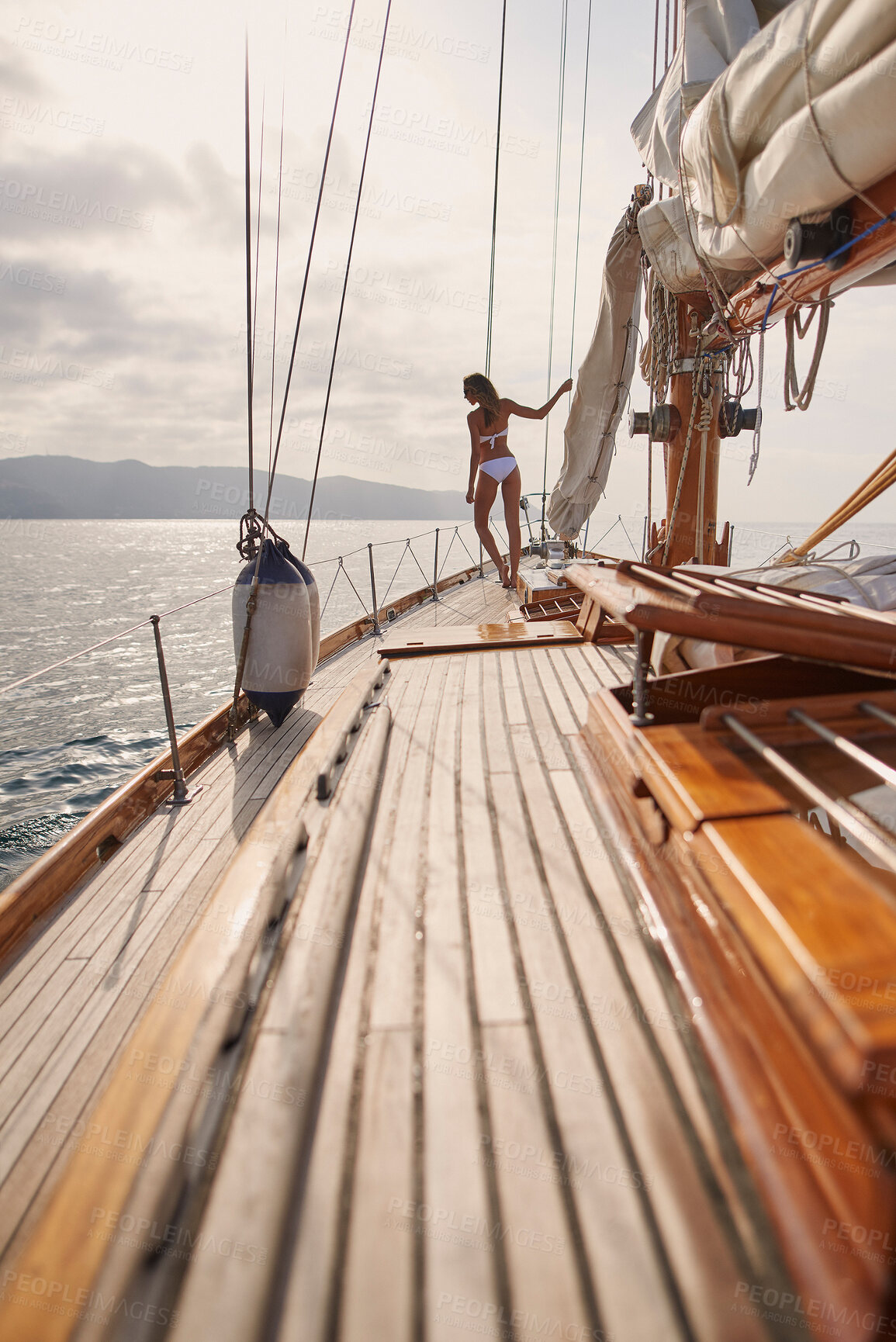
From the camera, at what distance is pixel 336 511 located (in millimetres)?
187125

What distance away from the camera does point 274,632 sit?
361cm

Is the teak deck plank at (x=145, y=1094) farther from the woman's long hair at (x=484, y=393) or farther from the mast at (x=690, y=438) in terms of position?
the mast at (x=690, y=438)

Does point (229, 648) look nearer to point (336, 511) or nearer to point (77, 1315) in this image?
point (77, 1315)

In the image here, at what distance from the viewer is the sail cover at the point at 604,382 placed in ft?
18.5

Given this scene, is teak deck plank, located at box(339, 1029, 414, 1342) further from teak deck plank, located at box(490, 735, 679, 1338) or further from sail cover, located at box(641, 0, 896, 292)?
sail cover, located at box(641, 0, 896, 292)

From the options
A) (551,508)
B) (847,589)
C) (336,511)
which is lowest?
(847,589)

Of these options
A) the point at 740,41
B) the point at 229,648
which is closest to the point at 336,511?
the point at 229,648

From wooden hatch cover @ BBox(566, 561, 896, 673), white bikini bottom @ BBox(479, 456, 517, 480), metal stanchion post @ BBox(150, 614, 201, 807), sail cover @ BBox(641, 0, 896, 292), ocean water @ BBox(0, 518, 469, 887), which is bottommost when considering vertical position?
ocean water @ BBox(0, 518, 469, 887)

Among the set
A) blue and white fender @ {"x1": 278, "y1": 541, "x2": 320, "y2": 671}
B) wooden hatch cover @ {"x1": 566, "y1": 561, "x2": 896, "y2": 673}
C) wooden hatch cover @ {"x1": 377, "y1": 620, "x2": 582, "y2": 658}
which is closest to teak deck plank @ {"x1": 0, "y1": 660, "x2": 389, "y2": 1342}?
wooden hatch cover @ {"x1": 566, "y1": 561, "x2": 896, "y2": 673}

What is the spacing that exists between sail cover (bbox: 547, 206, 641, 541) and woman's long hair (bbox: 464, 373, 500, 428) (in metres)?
1.07

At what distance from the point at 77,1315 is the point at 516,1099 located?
1.84 feet

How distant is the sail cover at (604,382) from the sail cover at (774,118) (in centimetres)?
243

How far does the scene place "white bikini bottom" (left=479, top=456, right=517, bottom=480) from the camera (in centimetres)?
579

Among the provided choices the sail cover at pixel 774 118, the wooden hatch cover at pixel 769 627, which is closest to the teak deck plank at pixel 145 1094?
the wooden hatch cover at pixel 769 627
